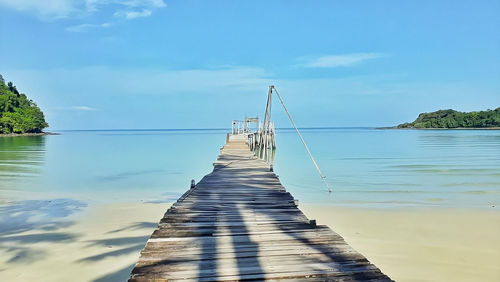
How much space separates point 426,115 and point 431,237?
592 feet

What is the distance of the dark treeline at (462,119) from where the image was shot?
12444 centimetres

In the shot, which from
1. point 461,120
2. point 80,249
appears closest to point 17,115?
point 80,249

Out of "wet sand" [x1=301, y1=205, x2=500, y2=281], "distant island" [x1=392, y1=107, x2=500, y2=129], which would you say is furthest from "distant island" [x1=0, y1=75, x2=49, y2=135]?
"distant island" [x1=392, y1=107, x2=500, y2=129]

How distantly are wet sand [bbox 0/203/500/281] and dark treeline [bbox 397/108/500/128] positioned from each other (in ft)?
463

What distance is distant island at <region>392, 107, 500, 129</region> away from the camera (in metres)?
124

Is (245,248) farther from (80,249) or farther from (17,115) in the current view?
(17,115)

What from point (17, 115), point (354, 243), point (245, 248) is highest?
point (17, 115)

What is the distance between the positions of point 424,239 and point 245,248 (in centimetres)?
530

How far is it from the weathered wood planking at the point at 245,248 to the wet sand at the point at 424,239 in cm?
209

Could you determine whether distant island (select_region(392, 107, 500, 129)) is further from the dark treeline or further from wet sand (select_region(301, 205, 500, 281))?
wet sand (select_region(301, 205, 500, 281))

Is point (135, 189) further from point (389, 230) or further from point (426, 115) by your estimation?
point (426, 115)

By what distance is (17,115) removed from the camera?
87.1 m

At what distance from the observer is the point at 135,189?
15.4 metres

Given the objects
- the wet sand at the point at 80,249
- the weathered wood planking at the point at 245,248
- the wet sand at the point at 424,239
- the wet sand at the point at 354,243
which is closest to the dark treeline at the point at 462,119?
the wet sand at the point at 424,239
